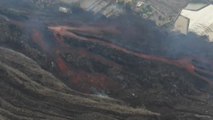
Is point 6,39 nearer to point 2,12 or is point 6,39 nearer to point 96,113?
point 2,12

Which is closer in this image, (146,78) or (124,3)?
(146,78)

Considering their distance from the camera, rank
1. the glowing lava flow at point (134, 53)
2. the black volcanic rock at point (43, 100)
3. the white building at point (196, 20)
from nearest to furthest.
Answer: the black volcanic rock at point (43, 100) → the glowing lava flow at point (134, 53) → the white building at point (196, 20)

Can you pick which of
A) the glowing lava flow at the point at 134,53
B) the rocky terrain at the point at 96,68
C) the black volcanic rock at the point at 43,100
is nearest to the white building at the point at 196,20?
the rocky terrain at the point at 96,68

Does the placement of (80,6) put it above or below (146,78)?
above

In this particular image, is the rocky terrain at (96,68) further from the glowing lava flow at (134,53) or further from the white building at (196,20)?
the white building at (196,20)

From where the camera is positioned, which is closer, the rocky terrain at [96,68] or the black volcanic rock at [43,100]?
the black volcanic rock at [43,100]

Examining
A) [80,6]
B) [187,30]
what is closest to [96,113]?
[80,6]
